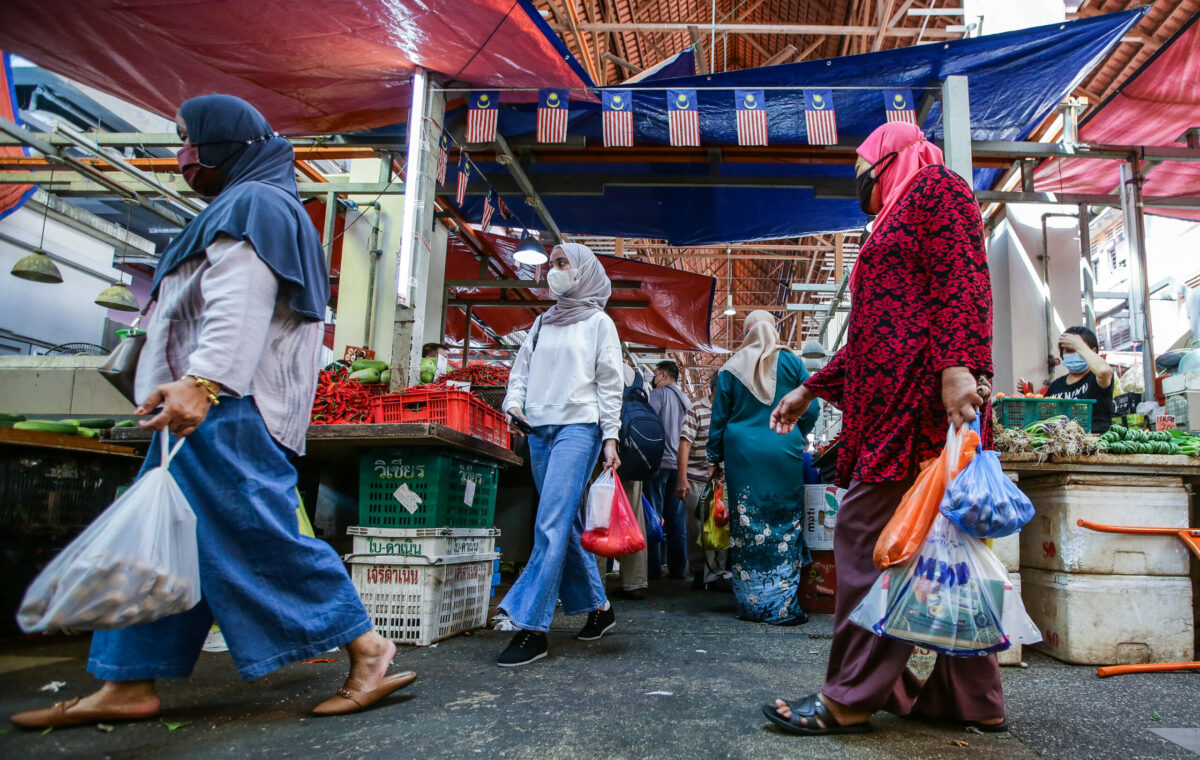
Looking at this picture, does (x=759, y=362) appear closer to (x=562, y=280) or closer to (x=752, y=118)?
(x=562, y=280)

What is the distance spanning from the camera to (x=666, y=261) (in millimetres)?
17000

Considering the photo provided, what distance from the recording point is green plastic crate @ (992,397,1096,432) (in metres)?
3.69

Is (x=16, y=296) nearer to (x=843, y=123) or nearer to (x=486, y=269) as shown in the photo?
(x=486, y=269)

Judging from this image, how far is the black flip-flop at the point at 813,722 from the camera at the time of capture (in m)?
2.01

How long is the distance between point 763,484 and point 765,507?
136mm

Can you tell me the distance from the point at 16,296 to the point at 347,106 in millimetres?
9796

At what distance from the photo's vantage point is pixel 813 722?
2.02m

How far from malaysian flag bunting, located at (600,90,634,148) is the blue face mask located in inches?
141

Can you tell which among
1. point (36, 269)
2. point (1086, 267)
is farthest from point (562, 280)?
point (36, 269)

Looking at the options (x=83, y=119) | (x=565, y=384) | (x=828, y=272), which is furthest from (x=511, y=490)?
(x=828, y=272)

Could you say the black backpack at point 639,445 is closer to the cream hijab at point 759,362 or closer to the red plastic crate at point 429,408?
the cream hijab at point 759,362

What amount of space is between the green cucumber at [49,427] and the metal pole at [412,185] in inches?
76.4

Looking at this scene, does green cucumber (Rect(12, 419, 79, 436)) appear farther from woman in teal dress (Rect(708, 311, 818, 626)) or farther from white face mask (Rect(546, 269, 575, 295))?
woman in teal dress (Rect(708, 311, 818, 626))

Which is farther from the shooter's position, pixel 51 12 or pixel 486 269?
pixel 486 269
